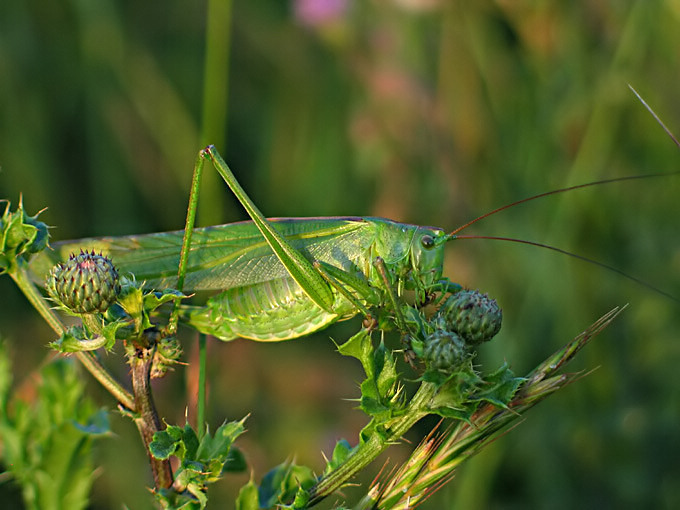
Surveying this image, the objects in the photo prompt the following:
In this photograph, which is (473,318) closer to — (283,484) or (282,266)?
(283,484)

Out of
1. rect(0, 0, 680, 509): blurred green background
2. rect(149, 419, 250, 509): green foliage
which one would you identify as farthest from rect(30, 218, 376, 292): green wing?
rect(0, 0, 680, 509): blurred green background

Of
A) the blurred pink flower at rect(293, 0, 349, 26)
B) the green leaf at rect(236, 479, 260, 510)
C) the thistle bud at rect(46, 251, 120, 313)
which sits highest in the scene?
the blurred pink flower at rect(293, 0, 349, 26)

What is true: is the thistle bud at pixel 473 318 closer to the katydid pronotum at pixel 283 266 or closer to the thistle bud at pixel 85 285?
the katydid pronotum at pixel 283 266

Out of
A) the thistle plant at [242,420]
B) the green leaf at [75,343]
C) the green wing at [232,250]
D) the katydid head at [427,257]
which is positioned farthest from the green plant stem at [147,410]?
the katydid head at [427,257]

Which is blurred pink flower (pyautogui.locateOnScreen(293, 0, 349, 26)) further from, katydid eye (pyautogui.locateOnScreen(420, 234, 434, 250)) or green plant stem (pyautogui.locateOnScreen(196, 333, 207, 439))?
green plant stem (pyautogui.locateOnScreen(196, 333, 207, 439))

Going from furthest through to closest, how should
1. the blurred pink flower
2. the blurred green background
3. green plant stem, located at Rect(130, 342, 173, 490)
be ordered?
1. the blurred pink flower
2. the blurred green background
3. green plant stem, located at Rect(130, 342, 173, 490)

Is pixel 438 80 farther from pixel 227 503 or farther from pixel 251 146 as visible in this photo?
pixel 227 503
